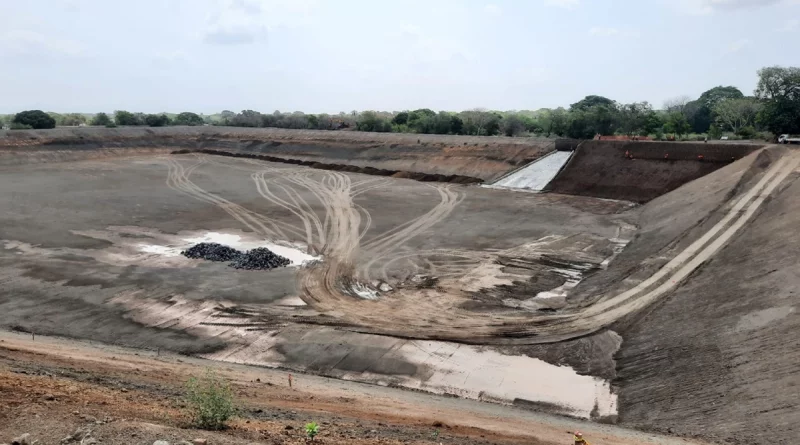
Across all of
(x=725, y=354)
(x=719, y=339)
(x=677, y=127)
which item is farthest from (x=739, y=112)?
(x=725, y=354)

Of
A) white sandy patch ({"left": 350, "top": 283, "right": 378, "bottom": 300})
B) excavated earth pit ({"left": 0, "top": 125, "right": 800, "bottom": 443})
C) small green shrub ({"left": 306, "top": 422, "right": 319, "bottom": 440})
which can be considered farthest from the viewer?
white sandy patch ({"left": 350, "top": 283, "right": 378, "bottom": 300})

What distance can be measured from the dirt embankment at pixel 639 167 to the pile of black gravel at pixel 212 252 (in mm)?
28941

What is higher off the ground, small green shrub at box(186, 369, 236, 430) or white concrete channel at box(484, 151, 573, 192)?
white concrete channel at box(484, 151, 573, 192)

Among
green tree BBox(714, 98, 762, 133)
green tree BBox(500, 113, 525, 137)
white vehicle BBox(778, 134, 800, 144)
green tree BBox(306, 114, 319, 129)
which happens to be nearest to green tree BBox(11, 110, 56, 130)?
green tree BBox(306, 114, 319, 129)

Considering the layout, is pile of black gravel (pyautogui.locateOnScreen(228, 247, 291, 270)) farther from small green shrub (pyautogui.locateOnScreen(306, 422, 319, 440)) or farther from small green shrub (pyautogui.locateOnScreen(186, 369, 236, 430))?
small green shrub (pyautogui.locateOnScreen(306, 422, 319, 440))

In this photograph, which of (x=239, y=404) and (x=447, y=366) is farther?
(x=447, y=366)

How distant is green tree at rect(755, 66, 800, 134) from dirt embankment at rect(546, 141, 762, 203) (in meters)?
6.60

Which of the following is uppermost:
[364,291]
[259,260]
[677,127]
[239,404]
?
[677,127]

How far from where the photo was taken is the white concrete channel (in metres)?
48.1

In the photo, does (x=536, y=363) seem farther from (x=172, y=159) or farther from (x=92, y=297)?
(x=172, y=159)

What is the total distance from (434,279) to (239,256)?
9888mm

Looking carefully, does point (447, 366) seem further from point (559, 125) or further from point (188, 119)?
point (188, 119)

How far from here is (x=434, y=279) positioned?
24453 mm

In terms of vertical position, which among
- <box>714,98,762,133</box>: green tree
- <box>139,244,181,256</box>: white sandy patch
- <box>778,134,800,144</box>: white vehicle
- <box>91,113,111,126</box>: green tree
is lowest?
<box>139,244,181,256</box>: white sandy patch
